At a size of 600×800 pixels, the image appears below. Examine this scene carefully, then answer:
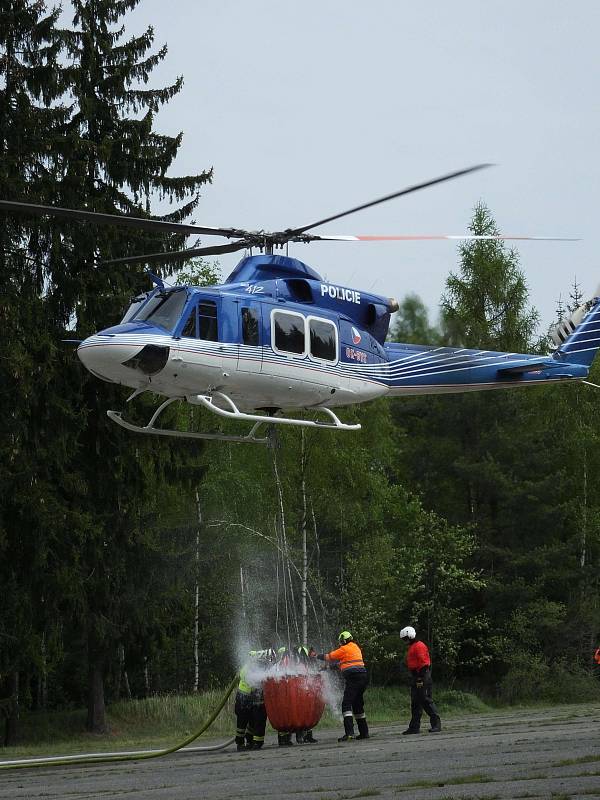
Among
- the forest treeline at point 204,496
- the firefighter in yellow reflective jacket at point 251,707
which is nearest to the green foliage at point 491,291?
the forest treeline at point 204,496

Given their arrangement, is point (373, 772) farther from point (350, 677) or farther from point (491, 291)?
point (491, 291)

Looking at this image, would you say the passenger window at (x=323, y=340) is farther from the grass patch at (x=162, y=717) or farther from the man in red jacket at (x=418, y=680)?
the grass patch at (x=162, y=717)

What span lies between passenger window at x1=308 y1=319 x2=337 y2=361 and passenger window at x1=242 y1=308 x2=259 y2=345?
3.12 feet

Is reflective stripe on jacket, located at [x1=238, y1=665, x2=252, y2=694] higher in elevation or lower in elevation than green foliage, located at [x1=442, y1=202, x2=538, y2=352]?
lower

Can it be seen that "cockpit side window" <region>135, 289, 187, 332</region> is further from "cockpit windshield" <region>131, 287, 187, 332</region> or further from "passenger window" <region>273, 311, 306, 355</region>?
"passenger window" <region>273, 311, 306, 355</region>

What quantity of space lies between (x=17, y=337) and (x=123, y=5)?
8.70 meters

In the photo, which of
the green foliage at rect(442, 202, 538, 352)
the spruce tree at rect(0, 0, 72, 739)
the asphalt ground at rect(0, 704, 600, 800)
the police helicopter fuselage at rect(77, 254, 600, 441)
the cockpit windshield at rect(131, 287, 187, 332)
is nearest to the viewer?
the asphalt ground at rect(0, 704, 600, 800)

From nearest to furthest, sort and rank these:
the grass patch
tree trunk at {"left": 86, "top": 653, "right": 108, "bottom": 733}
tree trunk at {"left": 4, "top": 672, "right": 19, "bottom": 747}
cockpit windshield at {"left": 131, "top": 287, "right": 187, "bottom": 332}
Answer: cockpit windshield at {"left": 131, "top": 287, "right": 187, "bottom": 332} < the grass patch < tree trunk at {"left": 86, "top": 653, "right": 108, "bottom": 733} < tree trunk at {"left": 4, "top": 672, "right": 19, "bottom": 747}

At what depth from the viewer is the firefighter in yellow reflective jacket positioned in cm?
1742

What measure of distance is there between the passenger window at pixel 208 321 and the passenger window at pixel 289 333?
0.98 meters

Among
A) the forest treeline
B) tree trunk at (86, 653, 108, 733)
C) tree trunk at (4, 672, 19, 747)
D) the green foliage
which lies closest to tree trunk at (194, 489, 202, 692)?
the forest treeline

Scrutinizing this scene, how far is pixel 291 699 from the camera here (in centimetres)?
Answer: 1698

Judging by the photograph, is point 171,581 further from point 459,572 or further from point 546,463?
point 546,463

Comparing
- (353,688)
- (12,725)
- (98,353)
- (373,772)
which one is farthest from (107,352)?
(12,725)
